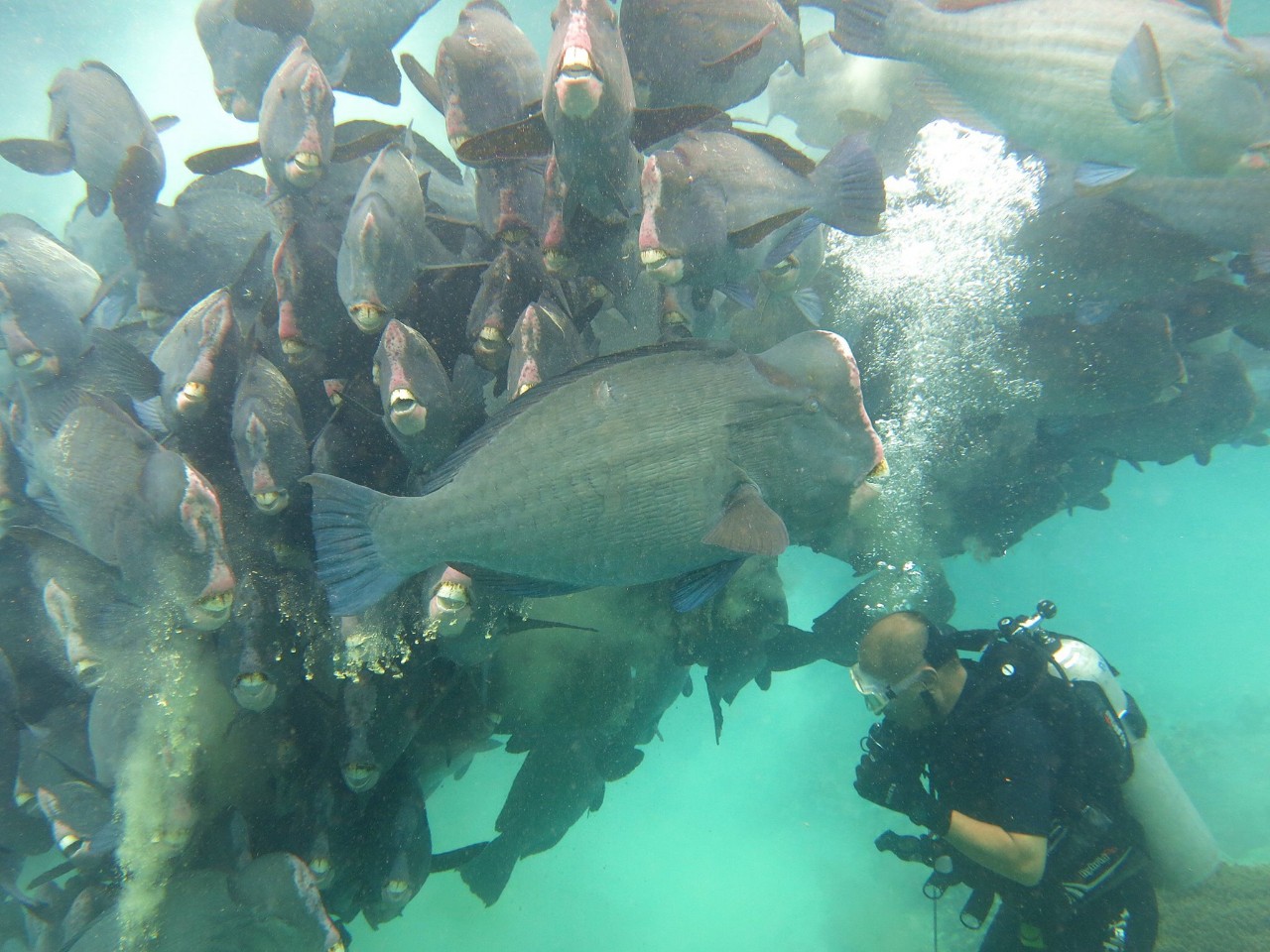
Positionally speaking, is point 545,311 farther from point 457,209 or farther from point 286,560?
point 457,209

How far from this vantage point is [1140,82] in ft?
10.1

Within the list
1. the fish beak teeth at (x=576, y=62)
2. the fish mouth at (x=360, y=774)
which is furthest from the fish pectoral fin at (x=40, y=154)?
the fish mouth at (x=360, y=774)

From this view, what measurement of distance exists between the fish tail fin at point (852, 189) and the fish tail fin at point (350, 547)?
7.67 ft

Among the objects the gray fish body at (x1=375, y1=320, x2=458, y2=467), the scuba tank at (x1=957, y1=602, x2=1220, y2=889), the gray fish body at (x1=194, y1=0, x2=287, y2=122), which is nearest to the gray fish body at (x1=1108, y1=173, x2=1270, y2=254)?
the scuba tank at (x1=957, y1=602, x2=1220, y2=889)

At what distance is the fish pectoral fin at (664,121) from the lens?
93.4 inches

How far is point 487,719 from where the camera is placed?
3619mm

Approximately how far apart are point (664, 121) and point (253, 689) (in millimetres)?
2931

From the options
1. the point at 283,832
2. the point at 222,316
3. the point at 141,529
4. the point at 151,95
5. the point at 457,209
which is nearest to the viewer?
the point at 141,529

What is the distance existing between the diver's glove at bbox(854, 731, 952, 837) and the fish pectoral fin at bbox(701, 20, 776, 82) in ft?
13.9

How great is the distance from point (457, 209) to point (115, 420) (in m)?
2.63

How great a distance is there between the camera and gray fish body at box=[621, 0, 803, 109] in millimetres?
2959

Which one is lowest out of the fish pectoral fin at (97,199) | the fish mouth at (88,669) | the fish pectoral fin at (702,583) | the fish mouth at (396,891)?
the fish mouth at (396,891)

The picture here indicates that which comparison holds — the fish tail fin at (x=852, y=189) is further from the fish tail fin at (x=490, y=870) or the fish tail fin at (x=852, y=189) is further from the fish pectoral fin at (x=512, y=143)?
the fish tail fin at (x=490, y=870)

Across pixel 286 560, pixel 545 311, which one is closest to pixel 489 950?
pixel 286 560
